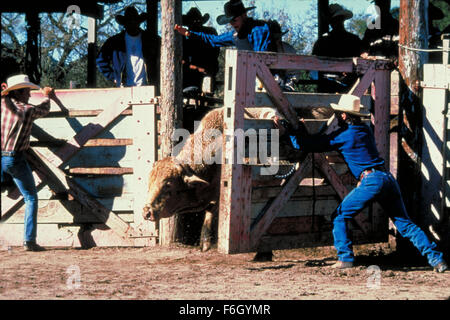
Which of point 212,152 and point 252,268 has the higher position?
point 212,152

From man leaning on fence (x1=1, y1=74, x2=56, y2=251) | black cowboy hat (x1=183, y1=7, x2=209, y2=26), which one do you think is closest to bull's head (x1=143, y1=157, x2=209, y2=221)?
man leaning on fence (x1=1, y1=74, x2=56, y2=251)

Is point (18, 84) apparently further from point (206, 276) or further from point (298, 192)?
point (298, 192)

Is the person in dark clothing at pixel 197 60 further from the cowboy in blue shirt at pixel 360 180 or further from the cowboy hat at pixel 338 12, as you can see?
the cowboy in blue shirt at pixel 360 180

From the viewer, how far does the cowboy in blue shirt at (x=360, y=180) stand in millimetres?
7168

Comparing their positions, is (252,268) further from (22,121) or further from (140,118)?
(22,121)

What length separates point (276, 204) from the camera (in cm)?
770

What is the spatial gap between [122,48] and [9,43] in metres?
8.17

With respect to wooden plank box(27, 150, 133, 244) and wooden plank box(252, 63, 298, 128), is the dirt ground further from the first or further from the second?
wooden plank box(252, 63, 298, 128)

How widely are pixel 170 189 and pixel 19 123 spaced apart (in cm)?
218

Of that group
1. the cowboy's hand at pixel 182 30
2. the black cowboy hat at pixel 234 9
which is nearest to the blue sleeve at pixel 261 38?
the black cowboy hat at pixel 234 9

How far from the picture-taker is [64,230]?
9.05 metres

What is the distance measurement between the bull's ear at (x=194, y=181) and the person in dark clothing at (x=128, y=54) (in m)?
2.42
